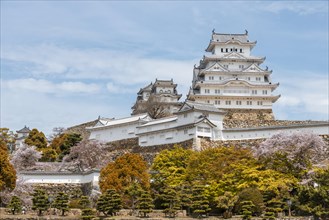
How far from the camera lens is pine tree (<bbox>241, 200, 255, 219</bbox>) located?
97.0ft

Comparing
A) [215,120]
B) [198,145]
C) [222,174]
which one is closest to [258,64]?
[215,120]

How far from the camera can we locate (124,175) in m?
33.1

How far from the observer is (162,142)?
45688 mm

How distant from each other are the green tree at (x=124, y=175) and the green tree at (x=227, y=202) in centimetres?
498

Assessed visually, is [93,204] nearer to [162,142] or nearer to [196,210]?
[196,210]

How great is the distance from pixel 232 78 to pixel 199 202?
88.0 ft

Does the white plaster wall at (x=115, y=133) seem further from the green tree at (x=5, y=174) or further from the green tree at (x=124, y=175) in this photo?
the green tree at (x=5, y=174)

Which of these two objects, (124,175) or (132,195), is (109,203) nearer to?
(132,195)

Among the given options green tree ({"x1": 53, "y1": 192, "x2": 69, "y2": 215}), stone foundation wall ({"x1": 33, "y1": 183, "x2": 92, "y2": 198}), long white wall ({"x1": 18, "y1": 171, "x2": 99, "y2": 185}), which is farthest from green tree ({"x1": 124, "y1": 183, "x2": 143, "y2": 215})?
long white wall ({"x1": 18, "y1": 171, "x2": 99, "y2": 185})

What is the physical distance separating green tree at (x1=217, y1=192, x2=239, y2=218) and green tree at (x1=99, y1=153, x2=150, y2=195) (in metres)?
4.98

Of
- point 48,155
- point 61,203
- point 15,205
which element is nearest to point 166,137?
point 48,155

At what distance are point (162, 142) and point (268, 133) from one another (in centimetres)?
907

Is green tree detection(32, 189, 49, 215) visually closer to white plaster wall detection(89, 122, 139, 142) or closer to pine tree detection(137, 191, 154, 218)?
pine tree detection(137, 191, 154, 218)

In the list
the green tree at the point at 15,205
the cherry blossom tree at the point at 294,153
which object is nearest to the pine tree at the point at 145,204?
the green tree at the point at 15,205
